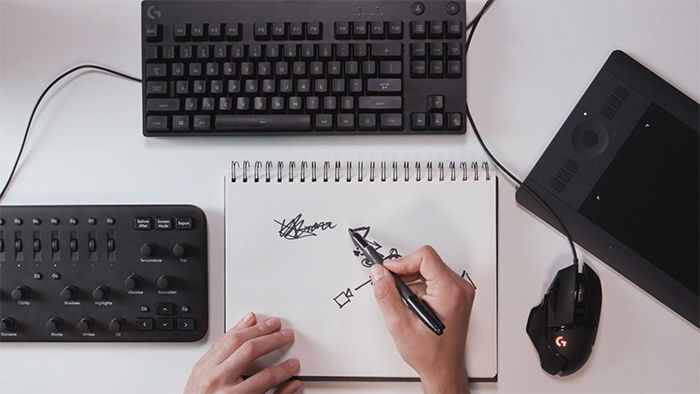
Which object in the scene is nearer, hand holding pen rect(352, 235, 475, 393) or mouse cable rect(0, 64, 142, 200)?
hand holding pen rect(352, 235, 475, 393)

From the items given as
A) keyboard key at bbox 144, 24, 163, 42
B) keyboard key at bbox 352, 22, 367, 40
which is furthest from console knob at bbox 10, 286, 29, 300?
keyboard key at bbox 352, 22, 367, 40

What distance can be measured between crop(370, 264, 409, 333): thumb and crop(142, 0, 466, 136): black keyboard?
223mm

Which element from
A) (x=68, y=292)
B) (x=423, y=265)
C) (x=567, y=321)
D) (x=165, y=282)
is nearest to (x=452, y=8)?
(x=423, y=265)

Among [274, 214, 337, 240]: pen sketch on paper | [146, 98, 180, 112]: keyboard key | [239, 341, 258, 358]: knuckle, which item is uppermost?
[146, 98, 180, 112]: keyboard key

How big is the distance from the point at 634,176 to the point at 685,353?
28 centimetres

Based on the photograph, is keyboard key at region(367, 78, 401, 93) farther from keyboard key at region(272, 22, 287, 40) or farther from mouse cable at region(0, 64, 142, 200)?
mouse cable at region(0, 64, 142, 200)

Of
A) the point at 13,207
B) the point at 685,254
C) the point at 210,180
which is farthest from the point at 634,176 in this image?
the point at 13,207

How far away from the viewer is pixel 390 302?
74 centimetres

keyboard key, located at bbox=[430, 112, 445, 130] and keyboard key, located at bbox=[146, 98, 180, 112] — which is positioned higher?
keyboard key, located at bbox=[146, 98, 180, 112]

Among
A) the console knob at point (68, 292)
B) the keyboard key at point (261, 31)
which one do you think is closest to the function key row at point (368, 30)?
the keyboard key at point (261, 31)

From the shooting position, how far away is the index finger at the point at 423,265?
74 cm

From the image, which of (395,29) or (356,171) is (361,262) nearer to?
(356,171)

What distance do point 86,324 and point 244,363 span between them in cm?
25

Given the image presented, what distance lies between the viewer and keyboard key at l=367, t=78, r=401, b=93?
0.80m
